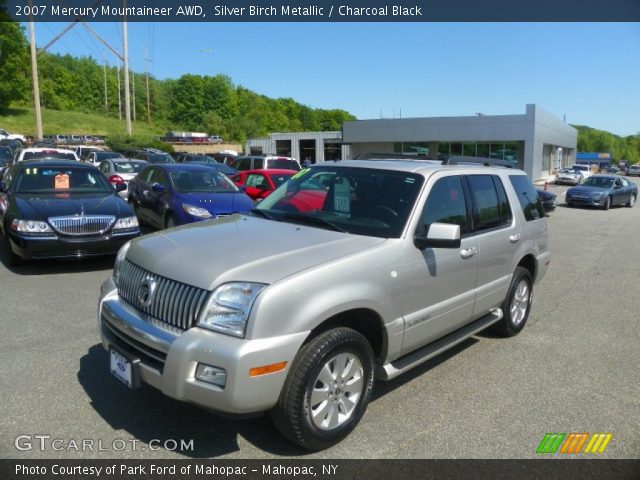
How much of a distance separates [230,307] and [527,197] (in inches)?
159

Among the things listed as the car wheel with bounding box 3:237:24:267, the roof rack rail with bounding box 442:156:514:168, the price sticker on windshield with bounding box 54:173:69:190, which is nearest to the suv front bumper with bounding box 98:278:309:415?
the roof rack rail with bounding box 442:156:514:168

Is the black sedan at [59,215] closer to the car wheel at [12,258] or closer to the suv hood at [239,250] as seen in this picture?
the car wheel at [12,258]

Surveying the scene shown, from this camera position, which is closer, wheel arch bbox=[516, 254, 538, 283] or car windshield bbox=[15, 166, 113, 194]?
wheel arch bbox=[516, 254, 538, 283]

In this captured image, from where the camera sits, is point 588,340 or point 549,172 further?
point 549,172

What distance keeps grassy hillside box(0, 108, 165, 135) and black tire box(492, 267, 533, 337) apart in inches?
3007

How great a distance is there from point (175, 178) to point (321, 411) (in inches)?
320

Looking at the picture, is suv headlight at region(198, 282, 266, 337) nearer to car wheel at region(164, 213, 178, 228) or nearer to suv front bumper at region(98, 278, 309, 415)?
suv front bumper at region(98, 278, 309, 415)

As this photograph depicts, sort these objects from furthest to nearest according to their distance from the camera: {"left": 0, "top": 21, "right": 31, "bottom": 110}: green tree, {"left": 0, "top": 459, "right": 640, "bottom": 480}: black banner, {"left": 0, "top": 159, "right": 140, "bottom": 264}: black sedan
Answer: {"left": 0, "top": 21, "right": 31, "bottom": 110}: green tree, {"left": 0, "top": 159, "right": 140, "bottom": 264}: black sedan, {"left": 0, "top": 459, "right": 640, "bottom": 480}: black banner

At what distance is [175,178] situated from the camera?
10367 millimetres

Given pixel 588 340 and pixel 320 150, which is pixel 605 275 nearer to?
pixel 588 340

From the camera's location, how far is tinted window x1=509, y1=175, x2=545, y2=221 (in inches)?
215

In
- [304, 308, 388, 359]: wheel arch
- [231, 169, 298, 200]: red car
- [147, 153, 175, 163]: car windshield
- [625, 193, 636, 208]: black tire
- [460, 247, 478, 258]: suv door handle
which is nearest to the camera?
[304, 308, 388, 359]: wheel arch

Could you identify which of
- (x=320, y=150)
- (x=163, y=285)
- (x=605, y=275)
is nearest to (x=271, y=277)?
(x=163, y=285)

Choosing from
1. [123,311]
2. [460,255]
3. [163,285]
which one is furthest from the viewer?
[460,255]
